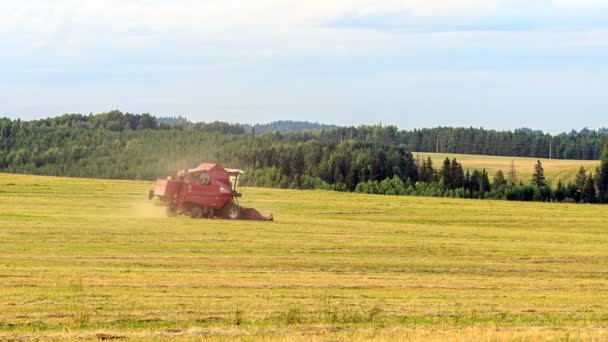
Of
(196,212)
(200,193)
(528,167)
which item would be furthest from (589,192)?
(200,193)

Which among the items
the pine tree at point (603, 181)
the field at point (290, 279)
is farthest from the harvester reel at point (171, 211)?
the pine tree at point (603, 181)

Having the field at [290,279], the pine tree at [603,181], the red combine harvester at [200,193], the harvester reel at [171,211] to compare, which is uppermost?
the pine tree at [603,181]

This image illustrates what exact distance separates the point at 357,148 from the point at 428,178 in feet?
63.7

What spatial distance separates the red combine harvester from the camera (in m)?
45.8

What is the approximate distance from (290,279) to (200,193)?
22.0 metres

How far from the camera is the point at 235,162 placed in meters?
136

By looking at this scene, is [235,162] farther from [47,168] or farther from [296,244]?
[296,244]

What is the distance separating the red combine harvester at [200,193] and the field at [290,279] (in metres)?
1.64

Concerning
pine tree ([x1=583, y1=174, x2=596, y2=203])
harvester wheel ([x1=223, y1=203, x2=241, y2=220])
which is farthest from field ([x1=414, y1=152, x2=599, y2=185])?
harvester wheel ([x1=223, y1=203, x2=241, y2=220])

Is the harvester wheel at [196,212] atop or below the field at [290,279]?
atop

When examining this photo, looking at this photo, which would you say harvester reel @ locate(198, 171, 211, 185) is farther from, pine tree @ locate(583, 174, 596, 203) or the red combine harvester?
pine tree @ locate(583, 174, 596, 203)

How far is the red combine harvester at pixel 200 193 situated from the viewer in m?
45.8

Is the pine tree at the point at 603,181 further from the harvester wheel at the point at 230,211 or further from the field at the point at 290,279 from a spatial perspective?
the harvester wheel at the point at 230,211

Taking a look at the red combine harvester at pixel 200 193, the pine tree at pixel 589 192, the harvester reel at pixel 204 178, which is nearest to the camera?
the red combine harvester at pixel 200 193
